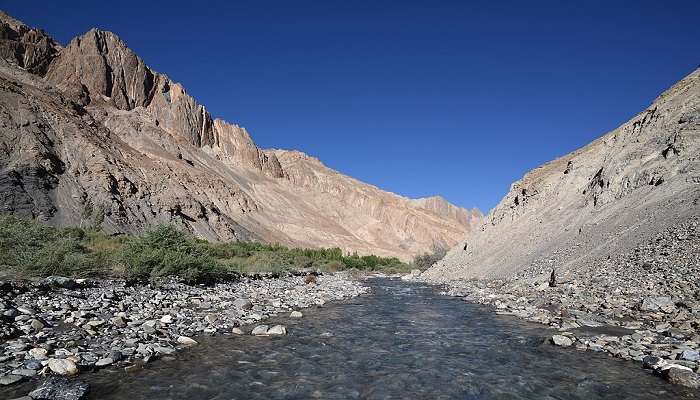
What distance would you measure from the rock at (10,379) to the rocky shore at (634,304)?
9925 millimetres

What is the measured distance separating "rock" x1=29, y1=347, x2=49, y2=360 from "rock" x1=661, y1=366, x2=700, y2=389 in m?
10.1

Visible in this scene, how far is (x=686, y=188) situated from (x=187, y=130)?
92685 millimetres

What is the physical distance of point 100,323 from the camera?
9.31 m

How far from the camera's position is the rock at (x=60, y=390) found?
5.90 meters

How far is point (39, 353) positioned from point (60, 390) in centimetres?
153

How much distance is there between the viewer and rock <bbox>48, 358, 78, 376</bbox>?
683 centimetres

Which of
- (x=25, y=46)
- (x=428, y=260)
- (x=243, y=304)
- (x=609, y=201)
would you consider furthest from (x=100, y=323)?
(x=25, y=46)

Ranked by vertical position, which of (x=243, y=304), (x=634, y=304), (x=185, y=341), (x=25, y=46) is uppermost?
(x=25, y=46)

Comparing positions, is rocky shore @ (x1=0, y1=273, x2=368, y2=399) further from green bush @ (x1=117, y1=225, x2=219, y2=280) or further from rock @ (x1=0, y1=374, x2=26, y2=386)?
green bush @ (x1=117, y1=225, x2=219, y2=280)

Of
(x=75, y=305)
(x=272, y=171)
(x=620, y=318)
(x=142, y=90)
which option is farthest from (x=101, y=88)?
(x=620, y=318)

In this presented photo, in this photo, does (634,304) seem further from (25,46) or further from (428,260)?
(25,46)

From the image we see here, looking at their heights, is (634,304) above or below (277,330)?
above

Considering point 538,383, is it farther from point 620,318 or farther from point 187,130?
point 187,130

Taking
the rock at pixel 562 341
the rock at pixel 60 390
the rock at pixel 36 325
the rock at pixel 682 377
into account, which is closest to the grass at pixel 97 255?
the rock at pixel 36 325
